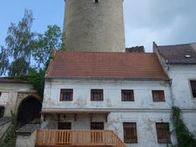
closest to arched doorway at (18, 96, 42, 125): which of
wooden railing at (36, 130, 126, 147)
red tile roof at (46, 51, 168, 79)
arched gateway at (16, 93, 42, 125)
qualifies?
arched gateway at (16, 93, 42, 125)

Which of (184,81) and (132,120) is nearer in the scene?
(132,120)

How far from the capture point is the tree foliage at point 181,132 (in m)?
12.9

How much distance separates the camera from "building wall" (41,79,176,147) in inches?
543

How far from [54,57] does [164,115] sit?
11.2 meters

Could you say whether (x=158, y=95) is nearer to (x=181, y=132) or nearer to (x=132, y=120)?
(x=132, y=120)

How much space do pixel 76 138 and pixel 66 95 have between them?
383cm

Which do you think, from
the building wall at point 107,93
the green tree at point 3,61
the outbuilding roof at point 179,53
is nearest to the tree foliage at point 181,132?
the building wall at point 107,93

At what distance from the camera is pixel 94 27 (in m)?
25.9

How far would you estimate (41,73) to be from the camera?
1741cm

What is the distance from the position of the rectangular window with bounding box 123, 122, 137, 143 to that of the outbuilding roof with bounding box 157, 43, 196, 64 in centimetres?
631

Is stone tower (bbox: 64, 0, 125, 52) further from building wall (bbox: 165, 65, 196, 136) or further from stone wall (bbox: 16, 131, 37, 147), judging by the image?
stone wall (bbox: 16, 131, 37, 147)

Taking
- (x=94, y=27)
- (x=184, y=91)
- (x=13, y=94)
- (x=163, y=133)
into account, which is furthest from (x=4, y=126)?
(x=94, y=27)

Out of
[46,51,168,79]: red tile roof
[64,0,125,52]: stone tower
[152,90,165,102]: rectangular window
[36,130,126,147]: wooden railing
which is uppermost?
[64,0,125,52]: stone tower

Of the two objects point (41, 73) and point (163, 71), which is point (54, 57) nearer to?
point (41, 73)
